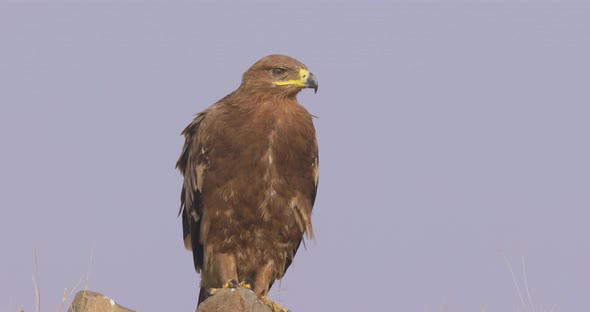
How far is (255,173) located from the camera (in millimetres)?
8195

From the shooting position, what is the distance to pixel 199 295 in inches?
359

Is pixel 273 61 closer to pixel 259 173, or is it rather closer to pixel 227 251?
pixel 259 173

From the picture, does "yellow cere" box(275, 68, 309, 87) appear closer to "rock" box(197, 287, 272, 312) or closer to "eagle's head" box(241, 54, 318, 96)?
"eagle's head" box(241, 54, 318, 96)

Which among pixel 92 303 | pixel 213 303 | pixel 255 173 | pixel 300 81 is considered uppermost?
pixel 300 81

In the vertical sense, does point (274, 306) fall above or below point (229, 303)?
below

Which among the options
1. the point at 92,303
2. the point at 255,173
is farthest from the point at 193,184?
the point at 92,303

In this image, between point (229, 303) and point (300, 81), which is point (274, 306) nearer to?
point (229, 303)

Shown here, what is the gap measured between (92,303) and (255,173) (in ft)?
7.35

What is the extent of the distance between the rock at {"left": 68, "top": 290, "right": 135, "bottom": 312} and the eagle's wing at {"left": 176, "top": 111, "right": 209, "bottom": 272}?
6.98ft

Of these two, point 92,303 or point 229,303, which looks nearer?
point 92,303

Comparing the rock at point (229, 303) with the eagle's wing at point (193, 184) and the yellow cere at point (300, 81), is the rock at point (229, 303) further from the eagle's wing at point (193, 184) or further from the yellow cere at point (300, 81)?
the yellow cere at point (300, 81)

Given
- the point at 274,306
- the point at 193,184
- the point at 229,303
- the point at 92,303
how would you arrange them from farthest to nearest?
the point at 193,184, the point at 274,306, the point at 229,303, the point at 92,303

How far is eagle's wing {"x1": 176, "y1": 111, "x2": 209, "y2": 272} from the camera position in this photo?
845 centimetres

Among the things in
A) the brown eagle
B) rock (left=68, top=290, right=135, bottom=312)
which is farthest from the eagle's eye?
rock (left=68, top=290, right=135, bottom=312)
